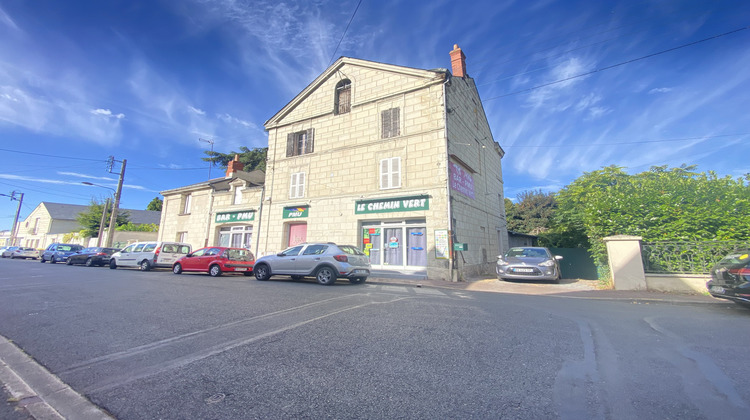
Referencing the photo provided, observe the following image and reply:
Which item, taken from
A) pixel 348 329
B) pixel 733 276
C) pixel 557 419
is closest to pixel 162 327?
pixel 348 329

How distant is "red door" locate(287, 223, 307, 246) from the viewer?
1666 cm

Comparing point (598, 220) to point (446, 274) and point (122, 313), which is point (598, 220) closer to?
point (446, 274)

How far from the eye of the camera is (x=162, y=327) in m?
4.42

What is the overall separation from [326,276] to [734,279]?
9.52 m

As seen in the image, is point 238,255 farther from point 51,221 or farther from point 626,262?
point 51,221

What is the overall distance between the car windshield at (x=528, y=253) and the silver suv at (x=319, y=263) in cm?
628

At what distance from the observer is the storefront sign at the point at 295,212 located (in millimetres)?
16531

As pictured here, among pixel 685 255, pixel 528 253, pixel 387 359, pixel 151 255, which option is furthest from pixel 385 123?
pixel 151 255

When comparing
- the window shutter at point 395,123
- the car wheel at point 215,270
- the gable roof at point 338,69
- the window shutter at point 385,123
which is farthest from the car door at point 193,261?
the window shutter at point 395,123

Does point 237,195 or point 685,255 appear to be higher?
point 237,195

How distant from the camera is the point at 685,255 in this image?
8.43 meters

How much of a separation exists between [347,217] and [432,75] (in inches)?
313

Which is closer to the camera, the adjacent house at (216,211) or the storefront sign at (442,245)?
the storefront sign at (442,245)

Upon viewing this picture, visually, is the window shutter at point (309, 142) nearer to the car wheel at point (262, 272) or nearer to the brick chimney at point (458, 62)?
the car wheel at point (262, 272)
